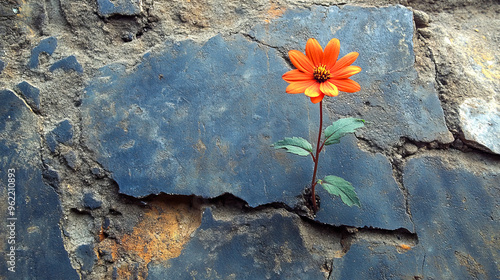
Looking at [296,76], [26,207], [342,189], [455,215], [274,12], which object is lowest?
[26,207]

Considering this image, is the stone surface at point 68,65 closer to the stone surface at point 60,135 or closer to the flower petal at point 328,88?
the stone surface at point 60,135

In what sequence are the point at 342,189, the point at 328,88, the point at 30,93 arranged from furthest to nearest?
the point at 30,93 < the point at 342,189 < the point at 328,88

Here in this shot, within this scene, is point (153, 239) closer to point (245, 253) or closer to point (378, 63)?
point (245, 253)

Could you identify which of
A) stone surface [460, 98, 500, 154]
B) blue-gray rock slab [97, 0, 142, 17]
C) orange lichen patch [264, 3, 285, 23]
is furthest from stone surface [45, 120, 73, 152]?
stone surface [460, 98, 500, 154]

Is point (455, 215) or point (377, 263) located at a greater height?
point (455, 215)

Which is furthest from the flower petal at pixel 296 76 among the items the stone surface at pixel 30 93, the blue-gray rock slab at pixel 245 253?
the stone surface at pixel 30 93

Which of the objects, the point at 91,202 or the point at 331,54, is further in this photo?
the point at 91,202

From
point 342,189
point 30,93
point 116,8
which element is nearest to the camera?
point 342,189

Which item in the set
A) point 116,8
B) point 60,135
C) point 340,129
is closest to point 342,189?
point 340,129
